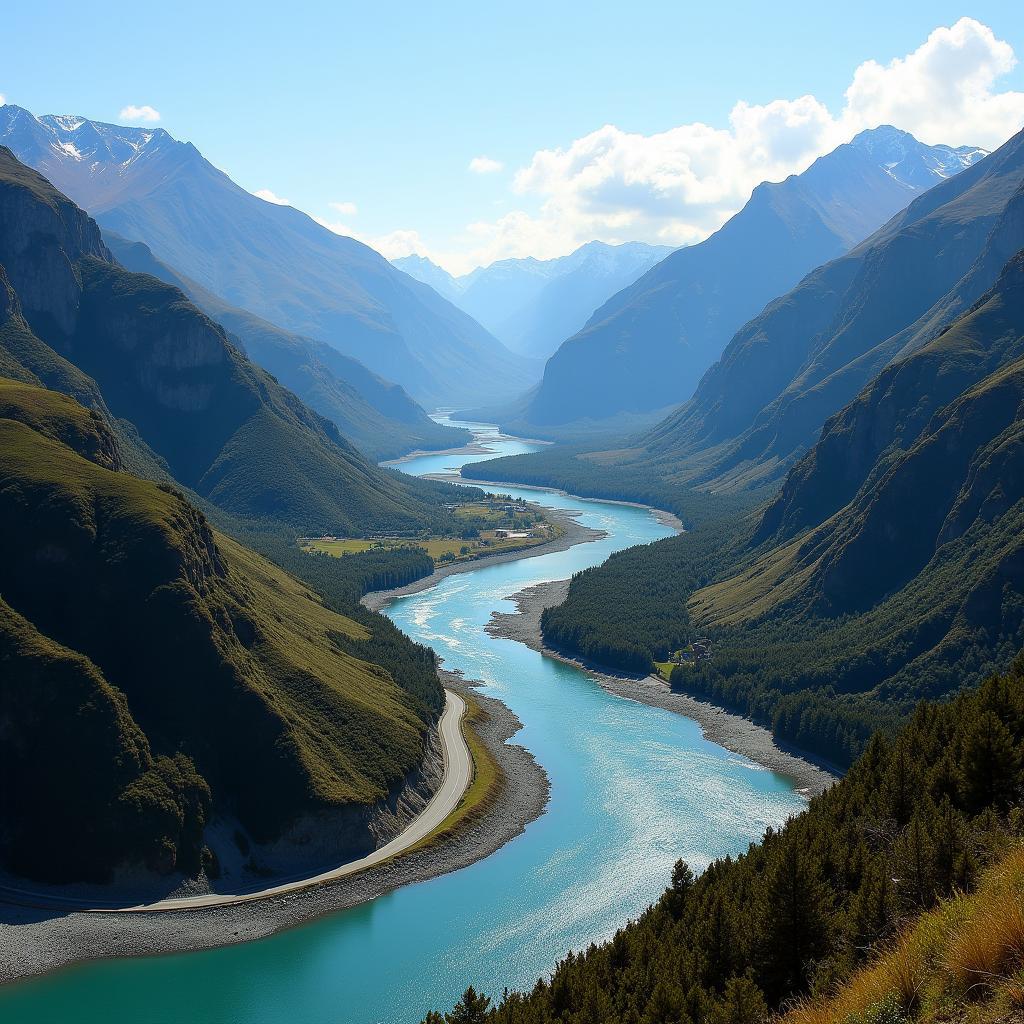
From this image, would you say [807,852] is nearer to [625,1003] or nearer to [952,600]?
[625,1003]

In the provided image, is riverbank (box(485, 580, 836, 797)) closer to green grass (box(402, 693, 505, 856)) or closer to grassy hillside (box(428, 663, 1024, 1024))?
green grass (box(402, 693, 505, 856))

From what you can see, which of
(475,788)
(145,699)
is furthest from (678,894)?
(145,699)

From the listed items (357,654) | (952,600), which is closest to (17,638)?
(357,654)

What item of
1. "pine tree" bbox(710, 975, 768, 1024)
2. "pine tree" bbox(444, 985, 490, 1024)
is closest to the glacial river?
"pine tree" bbox(444, 985, 490, 1024)

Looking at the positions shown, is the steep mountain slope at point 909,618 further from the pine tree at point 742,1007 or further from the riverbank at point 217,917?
the pine tree at point 742,1007

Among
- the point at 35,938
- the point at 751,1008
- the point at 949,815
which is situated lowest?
the point at 35,938
